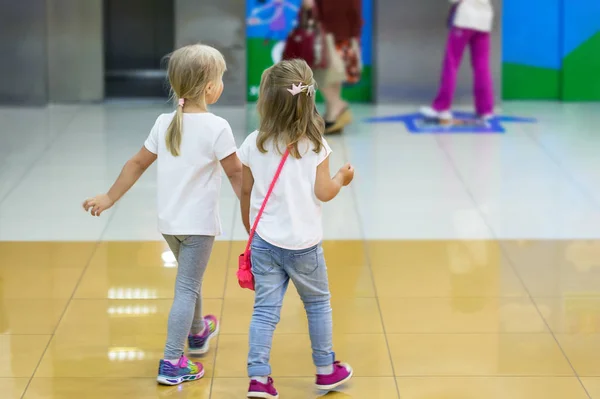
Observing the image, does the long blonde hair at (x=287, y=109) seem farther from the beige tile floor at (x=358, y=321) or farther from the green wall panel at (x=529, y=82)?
the green wall panel at (x=529, y=82)

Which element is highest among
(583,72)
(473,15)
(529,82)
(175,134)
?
(473,15)

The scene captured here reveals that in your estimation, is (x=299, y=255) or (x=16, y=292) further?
(x=16, y=292)

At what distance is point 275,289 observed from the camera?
150 inches

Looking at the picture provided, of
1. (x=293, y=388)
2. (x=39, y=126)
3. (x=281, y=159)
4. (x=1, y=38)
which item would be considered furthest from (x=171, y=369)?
(x=1, y=38)

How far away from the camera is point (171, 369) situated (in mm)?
3951

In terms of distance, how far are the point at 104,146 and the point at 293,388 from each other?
4.90 m

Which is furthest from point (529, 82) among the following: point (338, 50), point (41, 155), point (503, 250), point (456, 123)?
point (503, 250)

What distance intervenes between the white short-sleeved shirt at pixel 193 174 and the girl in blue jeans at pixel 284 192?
153 mm

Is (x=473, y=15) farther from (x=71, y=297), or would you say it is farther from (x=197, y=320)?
(x=197, y=320)

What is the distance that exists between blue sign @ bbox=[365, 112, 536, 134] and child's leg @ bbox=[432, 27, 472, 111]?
0.66 ft

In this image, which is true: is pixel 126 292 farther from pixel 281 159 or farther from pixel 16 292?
pixel 281 159

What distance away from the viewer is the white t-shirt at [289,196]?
3732 millimetres

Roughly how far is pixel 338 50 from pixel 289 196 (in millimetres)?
5099

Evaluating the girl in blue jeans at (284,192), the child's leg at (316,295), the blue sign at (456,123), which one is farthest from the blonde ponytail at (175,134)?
the blue sign at (456,123)
